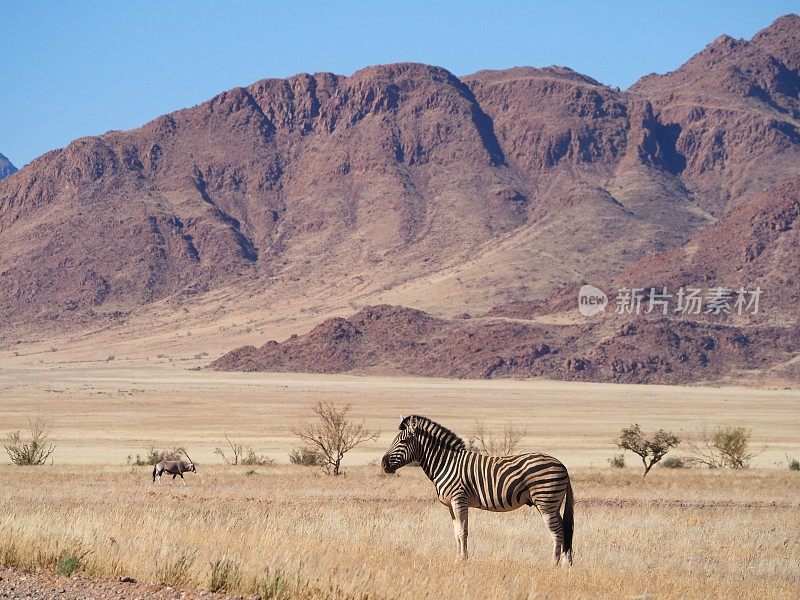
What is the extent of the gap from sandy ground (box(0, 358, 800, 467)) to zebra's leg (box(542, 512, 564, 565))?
26604 millimetres

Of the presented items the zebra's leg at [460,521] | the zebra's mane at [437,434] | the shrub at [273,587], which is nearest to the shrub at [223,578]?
the shrub at [273,587]

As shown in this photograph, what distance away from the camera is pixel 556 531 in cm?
→ 1247

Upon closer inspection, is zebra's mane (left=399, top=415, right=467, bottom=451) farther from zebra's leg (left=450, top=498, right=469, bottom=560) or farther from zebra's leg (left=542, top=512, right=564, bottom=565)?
zebra's leg (left=542, top=512, right=564, bottom=565)

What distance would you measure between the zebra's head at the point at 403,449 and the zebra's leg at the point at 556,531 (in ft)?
5.59

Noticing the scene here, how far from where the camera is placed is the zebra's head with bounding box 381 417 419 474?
12625 millimetres

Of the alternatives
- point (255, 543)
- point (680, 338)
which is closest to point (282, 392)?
point (680, 338)

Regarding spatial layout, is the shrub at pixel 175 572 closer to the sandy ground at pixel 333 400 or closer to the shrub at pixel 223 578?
the shrub at pixel 223 578

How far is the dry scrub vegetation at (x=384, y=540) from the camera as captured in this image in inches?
397

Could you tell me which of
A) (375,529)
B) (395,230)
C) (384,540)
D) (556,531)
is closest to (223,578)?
(384,540)


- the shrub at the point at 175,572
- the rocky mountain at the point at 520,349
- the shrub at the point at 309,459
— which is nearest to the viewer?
the shrub at the point at 175,572

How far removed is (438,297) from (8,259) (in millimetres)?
75929

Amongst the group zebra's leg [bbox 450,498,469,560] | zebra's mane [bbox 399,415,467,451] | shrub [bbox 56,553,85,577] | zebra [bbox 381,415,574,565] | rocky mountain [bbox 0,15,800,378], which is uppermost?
rocky mountain [bbox 0,15,800,378]

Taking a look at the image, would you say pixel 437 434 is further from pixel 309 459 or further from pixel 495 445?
pixel 495 445

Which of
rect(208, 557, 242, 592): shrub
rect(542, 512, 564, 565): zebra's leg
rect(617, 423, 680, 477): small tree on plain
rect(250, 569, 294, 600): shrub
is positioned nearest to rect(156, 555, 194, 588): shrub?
rect(208, 557, 242, 592): shrub
